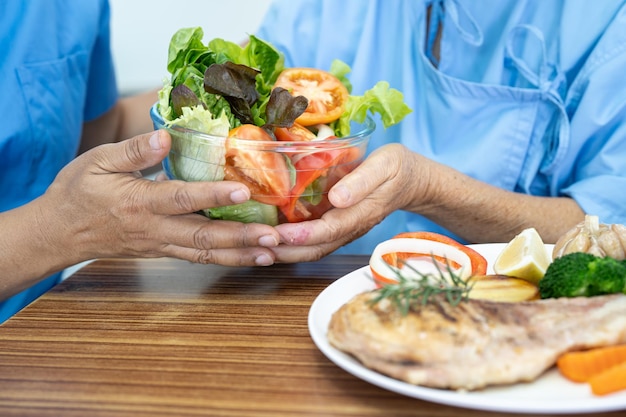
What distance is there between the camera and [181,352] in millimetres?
1060

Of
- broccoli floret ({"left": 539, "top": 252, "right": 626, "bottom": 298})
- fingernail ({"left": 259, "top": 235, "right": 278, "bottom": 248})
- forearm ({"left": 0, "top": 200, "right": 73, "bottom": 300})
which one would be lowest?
forearm ({"left": 0, "top": 200, "right": 73, "bottom": 300})

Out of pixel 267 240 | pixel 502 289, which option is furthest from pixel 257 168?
pixel 502 289

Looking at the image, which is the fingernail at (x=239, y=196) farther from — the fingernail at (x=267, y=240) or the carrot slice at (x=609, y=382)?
the carrot slice at (x=609, y=382)

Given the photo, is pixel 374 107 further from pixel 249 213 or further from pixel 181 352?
pixel 181 352

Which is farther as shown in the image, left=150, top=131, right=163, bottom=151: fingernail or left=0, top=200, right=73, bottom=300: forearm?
left=0, top=200, right=73, bottom=300: forearm

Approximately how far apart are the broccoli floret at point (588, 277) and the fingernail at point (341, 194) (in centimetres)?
40

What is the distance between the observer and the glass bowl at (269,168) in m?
1.21

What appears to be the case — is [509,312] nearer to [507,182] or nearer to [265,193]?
[265,193]

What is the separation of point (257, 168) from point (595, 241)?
0.61 meters

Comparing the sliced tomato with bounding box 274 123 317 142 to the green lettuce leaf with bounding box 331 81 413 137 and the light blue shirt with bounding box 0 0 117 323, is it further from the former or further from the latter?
the light blue shirt with bounding box 0 0 117 323

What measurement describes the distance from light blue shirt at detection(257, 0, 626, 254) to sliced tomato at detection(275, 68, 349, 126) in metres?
0.44

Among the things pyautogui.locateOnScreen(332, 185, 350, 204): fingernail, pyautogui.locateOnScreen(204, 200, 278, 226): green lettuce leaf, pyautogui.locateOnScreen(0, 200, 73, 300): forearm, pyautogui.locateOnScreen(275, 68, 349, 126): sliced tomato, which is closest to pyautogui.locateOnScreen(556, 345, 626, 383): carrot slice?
pyautogui.locateOnScreen(332, 185, 350, 204): fingernail

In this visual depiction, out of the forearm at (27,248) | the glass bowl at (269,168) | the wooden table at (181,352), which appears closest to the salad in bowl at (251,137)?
the glass bowl at (269,168)

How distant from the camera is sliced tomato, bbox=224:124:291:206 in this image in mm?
1210
